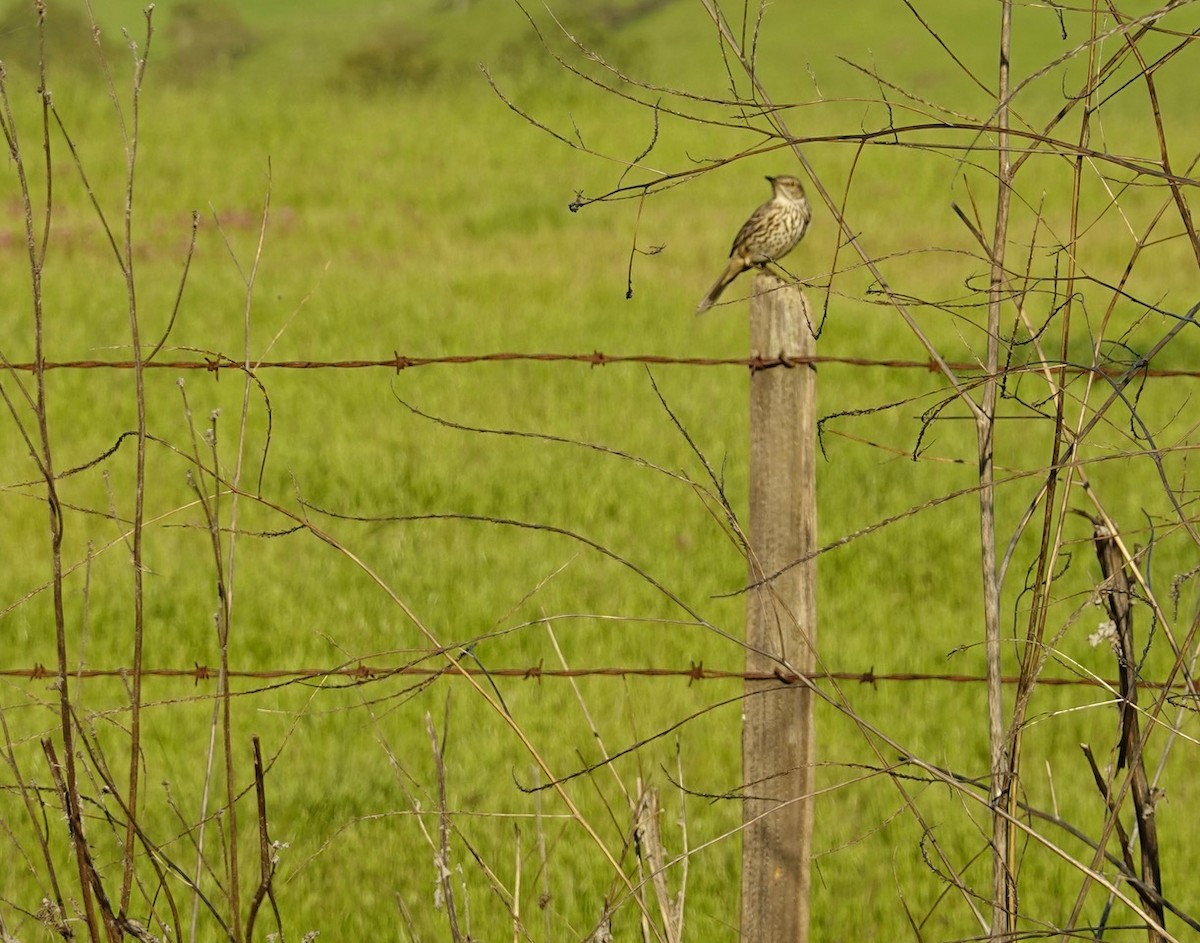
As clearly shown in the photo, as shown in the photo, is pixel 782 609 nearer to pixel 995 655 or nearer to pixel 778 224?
pixel 995 655

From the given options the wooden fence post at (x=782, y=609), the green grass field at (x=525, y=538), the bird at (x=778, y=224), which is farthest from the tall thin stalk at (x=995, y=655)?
the bird at (x=778, y=224)

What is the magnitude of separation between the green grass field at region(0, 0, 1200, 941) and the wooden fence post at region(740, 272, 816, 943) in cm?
14

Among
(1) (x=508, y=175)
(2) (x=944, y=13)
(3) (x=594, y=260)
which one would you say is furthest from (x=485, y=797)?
(2) (x=944, y=13)

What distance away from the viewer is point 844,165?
16406 millimetres

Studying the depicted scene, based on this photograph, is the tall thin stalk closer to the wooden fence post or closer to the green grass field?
the green grass field

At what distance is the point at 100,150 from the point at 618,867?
16.4 metres

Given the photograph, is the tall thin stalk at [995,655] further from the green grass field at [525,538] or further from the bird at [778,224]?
the bird at [778,224]

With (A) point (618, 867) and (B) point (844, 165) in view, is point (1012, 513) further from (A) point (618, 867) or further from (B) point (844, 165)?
(B) point (844, 165)

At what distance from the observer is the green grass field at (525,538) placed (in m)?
2.72

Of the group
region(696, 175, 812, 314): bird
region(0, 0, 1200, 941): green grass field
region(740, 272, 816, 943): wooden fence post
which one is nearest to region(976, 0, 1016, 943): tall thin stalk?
region(0, 0, 1200, 941): green grass field

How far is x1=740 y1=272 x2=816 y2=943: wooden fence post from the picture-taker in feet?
7.28

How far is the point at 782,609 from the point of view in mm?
2223

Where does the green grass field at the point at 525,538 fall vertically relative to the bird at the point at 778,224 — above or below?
below

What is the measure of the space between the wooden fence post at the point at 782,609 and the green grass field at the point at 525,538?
0.47ft
